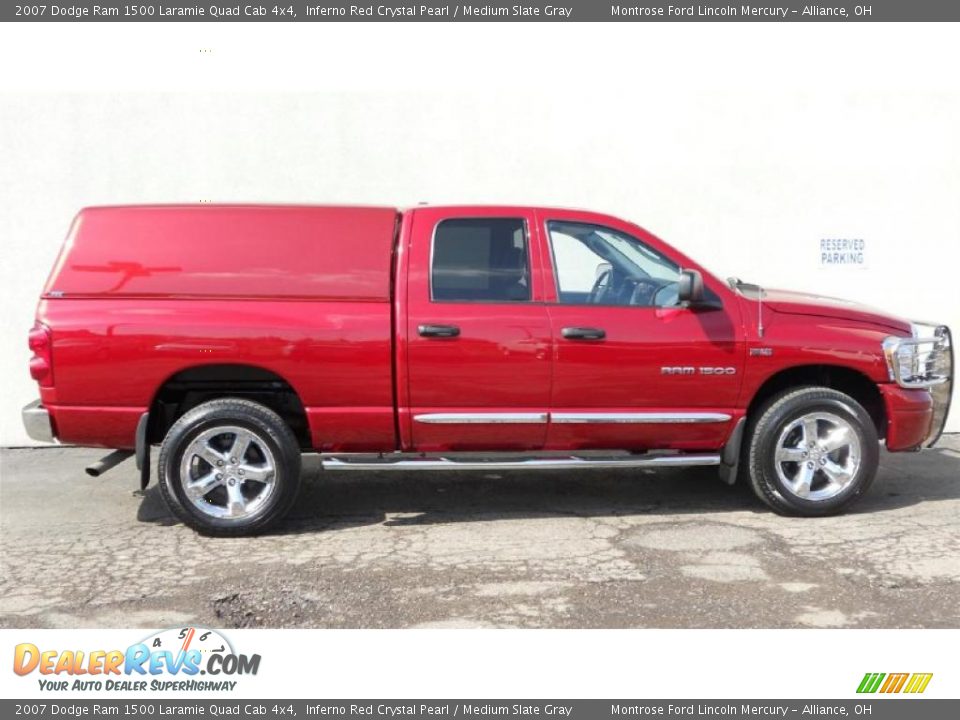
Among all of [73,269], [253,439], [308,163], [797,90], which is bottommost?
[253,439]

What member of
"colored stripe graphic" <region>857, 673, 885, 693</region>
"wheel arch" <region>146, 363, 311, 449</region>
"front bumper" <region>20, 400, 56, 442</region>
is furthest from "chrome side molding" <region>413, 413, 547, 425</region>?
"colored stripe graphic" <region>857, 673, 885, 693</region>

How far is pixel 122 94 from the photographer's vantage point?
828 cm

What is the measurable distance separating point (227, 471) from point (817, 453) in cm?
362

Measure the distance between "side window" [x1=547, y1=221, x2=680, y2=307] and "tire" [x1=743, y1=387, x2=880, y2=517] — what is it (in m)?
1.00

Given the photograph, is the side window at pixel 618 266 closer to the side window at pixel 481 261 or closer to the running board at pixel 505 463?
the side window at pixel 481 261

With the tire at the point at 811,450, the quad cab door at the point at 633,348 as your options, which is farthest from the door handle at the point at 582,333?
the tire at the point at 811,450

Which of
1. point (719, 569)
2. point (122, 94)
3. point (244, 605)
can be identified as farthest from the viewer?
point (122, 94)

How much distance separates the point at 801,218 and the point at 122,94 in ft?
20.0

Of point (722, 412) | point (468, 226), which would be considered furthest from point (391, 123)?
point (722, 412)

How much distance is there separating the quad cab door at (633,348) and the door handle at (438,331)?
A: 591mm

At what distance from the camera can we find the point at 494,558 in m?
5.26

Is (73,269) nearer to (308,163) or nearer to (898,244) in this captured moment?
(308,163)

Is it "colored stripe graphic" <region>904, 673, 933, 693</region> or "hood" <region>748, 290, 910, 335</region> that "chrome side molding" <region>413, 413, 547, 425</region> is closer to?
"hood" <region>748, 290, 910, 335</region>

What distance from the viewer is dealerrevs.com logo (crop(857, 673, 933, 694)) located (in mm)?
3857
